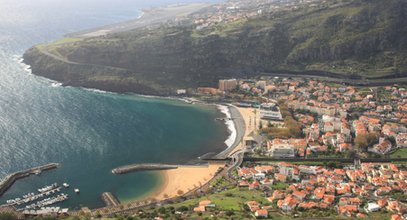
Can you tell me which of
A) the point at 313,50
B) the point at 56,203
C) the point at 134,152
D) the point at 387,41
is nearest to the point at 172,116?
the point at 134,152

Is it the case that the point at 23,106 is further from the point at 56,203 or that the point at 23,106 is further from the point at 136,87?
the point at 56,203

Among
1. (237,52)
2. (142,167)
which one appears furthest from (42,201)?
(237,52)

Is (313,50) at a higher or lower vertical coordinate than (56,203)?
higher

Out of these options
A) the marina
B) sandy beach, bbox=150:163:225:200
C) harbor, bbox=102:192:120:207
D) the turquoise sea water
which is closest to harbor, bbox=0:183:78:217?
the marina

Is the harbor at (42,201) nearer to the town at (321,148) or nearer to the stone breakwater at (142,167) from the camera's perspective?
the stone breakwater at (142,167)

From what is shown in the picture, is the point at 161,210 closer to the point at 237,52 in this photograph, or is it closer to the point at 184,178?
the point at 184,178

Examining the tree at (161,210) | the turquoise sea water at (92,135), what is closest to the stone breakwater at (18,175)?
the turquoise sea water at (92,135)

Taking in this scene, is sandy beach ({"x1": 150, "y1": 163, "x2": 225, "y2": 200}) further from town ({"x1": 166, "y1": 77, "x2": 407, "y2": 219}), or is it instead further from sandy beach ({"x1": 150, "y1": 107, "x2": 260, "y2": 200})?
town ({"x1": 166, "y1": 77, "x2": 407, "y2": 219})

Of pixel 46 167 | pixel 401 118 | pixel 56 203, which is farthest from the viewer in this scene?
pixel 401 118
